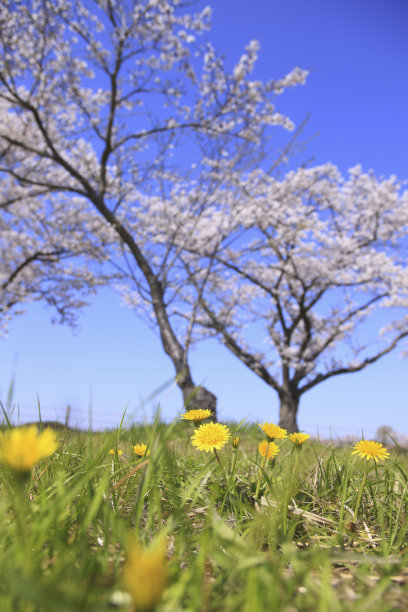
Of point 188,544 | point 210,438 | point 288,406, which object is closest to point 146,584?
point 188,544

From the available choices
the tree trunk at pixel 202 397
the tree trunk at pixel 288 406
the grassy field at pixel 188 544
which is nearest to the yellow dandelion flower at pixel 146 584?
the grassy field at pixel 188 544

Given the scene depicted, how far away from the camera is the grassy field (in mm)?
601

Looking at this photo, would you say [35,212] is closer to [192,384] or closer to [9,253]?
[9,253]

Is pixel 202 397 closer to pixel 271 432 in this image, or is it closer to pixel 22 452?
pixel 271 432

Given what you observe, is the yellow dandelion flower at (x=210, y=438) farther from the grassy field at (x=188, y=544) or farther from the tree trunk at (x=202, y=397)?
the tree trunk at (x=202, y=397)

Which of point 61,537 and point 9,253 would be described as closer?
point 61,537

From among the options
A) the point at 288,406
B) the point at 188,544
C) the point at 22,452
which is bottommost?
the point at 188,544

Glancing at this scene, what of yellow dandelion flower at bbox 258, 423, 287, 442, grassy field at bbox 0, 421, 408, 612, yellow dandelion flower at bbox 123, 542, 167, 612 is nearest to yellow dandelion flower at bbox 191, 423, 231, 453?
grassy field at bbox 0, 421, 408, 612

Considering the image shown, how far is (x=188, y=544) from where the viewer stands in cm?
97

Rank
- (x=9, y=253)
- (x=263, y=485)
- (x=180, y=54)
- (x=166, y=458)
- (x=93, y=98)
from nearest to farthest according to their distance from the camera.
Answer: (x=263, y=485) < (x=166, y=458) < (x=180, y=54) < (x=93, y=98) < (x=9, y=253)

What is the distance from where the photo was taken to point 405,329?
46.9ft

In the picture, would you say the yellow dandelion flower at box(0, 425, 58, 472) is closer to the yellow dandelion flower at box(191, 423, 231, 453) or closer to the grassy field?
the grassy field

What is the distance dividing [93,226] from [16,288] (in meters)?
3.19

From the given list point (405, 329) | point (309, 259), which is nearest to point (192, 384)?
point (309, 259)
